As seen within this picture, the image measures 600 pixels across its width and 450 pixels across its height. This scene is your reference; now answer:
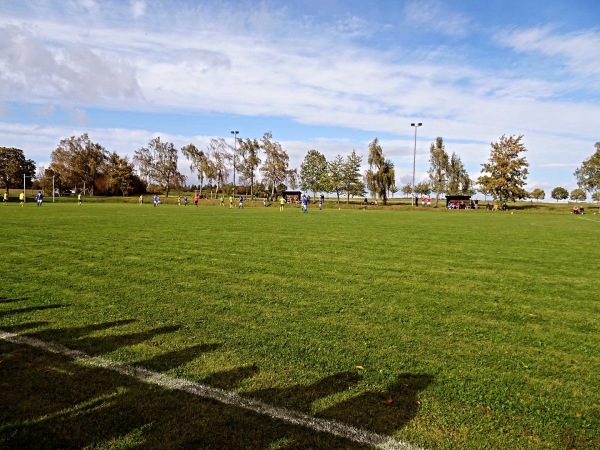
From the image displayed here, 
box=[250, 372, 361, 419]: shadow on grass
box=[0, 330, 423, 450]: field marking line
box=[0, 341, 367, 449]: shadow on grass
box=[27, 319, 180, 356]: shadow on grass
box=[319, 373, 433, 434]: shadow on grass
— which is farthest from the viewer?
box=[27, 319, 180, 356]: shadow on grass

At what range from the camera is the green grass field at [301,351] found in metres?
3.55

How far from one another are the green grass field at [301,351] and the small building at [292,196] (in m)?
79.2

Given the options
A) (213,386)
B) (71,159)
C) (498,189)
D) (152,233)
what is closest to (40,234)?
(152,233)

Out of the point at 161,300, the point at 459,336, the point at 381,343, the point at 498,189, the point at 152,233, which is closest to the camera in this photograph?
the point at 381,343

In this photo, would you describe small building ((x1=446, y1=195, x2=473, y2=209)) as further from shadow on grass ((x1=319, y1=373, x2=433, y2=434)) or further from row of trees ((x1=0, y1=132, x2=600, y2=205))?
shadow on grass ((x1=319, y1=373, x2=433, y2=434))

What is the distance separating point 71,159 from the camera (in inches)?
3760

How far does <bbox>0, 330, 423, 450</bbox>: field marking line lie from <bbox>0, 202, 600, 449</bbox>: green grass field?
0.28ft

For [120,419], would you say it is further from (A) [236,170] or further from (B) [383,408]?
(A) [236,170]

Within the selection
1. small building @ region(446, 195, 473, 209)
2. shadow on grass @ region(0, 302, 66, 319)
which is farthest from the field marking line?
small building @ region(446, 195, 473, 209)

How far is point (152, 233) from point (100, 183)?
92332mm

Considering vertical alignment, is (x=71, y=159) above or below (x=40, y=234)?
above

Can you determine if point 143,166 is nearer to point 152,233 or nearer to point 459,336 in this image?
point 152,233

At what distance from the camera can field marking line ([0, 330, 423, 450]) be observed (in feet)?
11.3

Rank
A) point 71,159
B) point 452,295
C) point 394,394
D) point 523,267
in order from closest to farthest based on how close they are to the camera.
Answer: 1. point 394,394
2. point 452,295
3. point 523,267
4. point 71,159
